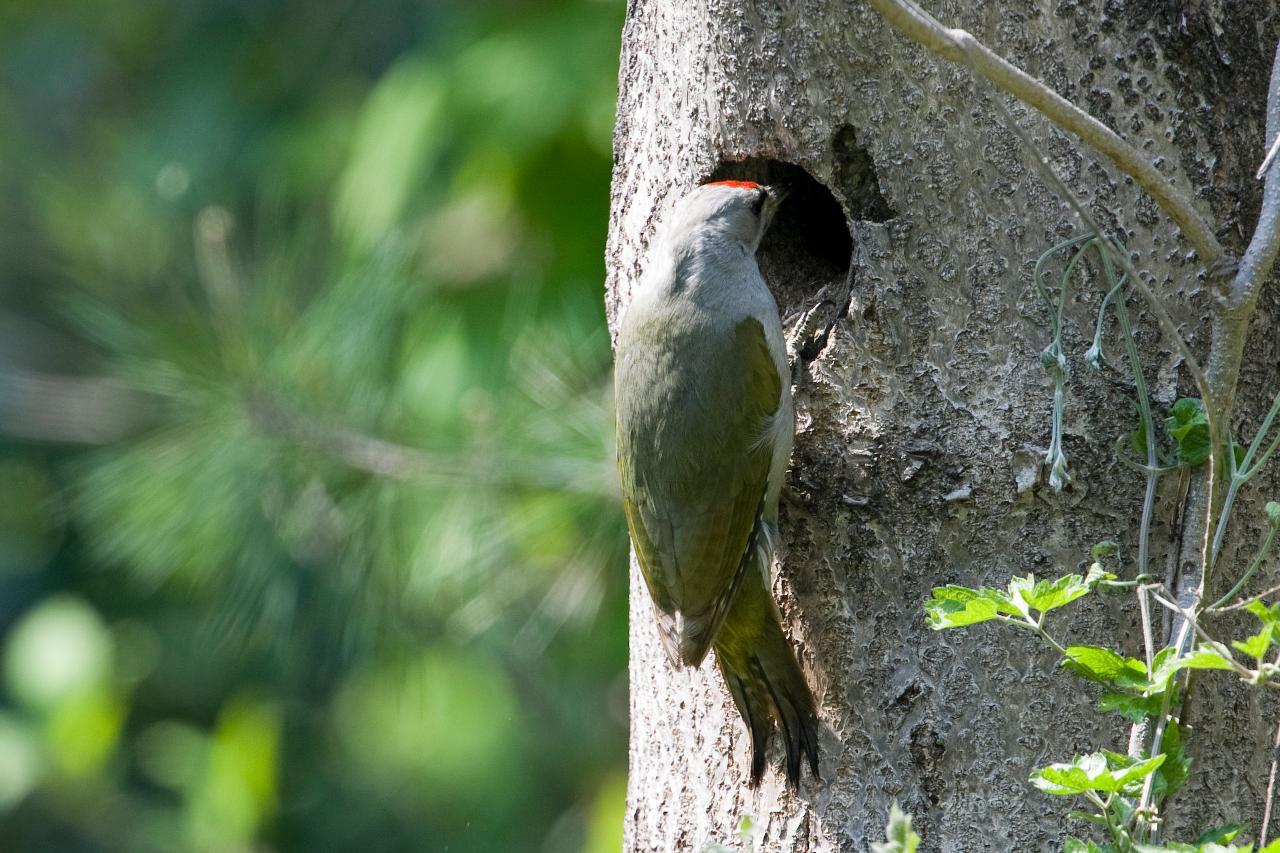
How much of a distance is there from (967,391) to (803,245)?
2.41 ft

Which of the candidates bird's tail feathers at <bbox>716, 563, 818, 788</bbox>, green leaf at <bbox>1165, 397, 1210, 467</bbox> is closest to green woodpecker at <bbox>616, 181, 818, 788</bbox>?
bird's tail feathers at <bbox>716, 563, 818, 788</bbox>

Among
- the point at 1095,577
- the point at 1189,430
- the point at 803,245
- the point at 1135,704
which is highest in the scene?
the point at 803,245

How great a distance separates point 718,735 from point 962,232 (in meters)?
0.78

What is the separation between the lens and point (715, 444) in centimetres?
218

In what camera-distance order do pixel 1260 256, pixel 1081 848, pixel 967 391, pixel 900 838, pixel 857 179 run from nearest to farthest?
pixel 900 838, pixel 1081 848, pixel 1260 256, pixel 967 391, pixel 857 179

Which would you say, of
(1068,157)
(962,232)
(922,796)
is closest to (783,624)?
(922,796)

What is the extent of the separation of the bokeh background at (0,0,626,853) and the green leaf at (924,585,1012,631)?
2.16m

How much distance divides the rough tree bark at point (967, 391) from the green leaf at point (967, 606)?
1.23ft

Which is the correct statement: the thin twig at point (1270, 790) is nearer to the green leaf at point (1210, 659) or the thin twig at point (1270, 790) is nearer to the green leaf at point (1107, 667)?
the green leaf at point (1107, 667)

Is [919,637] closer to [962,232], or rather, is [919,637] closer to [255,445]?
[962,232]

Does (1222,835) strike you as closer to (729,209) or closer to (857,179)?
(857,179)

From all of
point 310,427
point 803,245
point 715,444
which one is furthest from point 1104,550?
point 310,427

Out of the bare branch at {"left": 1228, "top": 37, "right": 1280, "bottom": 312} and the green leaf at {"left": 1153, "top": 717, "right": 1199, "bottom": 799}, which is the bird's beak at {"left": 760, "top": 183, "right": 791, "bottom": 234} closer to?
the bare branch at {"left": 1228, "top": 37, "right": 1280, "bottom": 312}

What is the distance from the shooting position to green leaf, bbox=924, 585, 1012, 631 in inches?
53.6
